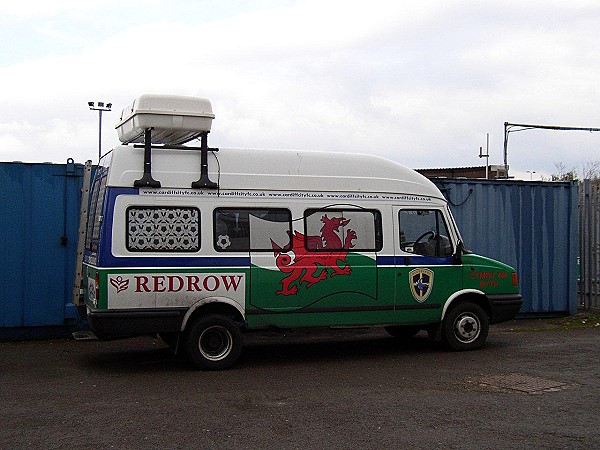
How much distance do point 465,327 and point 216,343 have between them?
3619 millimetres

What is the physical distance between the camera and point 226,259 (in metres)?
9.73

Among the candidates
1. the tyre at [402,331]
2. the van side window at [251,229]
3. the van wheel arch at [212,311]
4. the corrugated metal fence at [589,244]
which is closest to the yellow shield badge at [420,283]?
the tyre at [402,331]

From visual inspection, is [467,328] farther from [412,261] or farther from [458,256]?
[412,261]

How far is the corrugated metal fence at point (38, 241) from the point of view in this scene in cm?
1175

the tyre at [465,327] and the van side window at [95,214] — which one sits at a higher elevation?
the van side window at [95,214]

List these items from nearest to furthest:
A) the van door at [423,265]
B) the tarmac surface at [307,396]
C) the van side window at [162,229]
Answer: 1. the tarmac surface at [307,396]
2. the van side window at [162,229]
3. the van door at [423,265]

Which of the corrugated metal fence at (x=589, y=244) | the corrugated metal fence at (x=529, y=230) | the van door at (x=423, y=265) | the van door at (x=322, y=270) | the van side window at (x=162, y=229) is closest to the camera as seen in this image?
the van side window at (x=162, y=229)

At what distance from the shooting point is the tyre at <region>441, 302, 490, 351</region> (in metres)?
11.0

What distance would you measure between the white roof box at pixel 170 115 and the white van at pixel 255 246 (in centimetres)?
1

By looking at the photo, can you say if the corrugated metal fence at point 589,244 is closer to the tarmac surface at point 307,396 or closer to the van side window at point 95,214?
the tarmac surface at point 307,396

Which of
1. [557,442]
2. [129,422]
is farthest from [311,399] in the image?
[557,442]

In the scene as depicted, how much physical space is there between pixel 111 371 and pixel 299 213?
121 inches

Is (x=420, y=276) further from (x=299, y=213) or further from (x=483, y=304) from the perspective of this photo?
(x=299, y=213)

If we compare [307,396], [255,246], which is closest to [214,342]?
[255,246]
